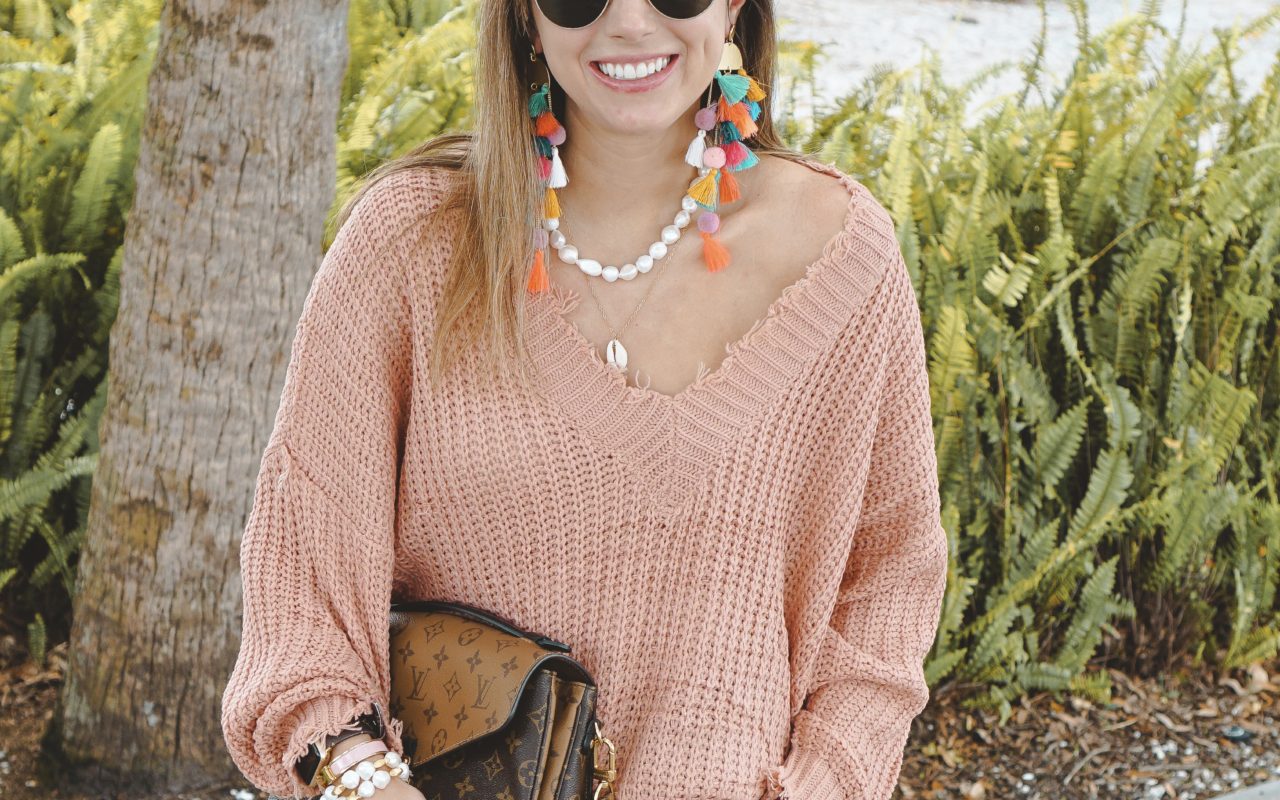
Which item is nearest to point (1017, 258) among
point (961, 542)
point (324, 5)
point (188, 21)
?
point (961, 542)

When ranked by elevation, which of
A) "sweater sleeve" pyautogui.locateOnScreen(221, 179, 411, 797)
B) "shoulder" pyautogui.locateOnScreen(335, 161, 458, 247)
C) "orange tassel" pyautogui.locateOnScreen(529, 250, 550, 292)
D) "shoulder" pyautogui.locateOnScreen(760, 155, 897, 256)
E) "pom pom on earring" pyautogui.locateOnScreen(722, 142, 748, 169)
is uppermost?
"pom pom on earring" pyautogui.locateOnScreen(722, 142, 748, 169)

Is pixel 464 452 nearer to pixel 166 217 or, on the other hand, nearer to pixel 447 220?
pixel 447 220

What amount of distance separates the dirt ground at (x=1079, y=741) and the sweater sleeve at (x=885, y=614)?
168 centimetres

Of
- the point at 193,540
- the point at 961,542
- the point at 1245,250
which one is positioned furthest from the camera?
the point at 1245,250

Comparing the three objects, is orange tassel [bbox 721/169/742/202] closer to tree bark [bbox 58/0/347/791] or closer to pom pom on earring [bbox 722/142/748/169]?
pom pom on earring [bbox 722/142/748/169]

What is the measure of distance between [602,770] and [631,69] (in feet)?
2.89

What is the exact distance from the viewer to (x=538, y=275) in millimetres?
1688

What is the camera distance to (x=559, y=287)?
1.72 meters

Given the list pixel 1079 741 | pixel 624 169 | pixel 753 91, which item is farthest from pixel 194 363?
pixel 1079 741

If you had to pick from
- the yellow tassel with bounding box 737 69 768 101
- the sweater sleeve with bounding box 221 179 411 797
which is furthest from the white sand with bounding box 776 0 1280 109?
the sweater sleeve with bounding box 221 179 411 797

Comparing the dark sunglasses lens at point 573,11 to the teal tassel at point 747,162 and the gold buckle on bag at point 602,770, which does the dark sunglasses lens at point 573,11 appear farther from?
the gold buckle on bag at point 602,770

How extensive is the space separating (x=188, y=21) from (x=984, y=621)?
95.2 inches

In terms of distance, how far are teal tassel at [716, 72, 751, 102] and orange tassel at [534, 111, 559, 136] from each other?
0.23m

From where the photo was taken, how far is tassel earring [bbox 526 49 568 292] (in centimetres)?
173
